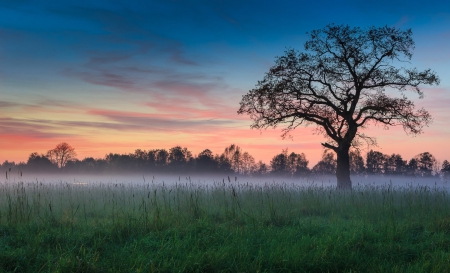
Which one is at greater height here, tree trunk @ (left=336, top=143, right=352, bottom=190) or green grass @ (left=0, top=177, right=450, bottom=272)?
tree trunk @ (left=336, top=143, right=352, bottom=190)

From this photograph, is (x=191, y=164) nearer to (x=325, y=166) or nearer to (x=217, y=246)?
(x=325, y=166)

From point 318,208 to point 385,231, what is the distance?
4.25 m

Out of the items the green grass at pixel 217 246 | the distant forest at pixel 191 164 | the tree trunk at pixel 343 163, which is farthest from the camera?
the distant forest at pixel 191 164

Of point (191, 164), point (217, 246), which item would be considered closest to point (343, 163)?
point (217, 246)

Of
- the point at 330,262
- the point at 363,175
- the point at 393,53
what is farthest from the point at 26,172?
the point at 330,262

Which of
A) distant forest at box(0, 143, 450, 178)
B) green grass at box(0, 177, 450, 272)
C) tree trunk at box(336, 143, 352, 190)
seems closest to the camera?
green grass at box(0, 177, 450, 272)

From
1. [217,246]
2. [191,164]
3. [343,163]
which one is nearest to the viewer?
[217,246]

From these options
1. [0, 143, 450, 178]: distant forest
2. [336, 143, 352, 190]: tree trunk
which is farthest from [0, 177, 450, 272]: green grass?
[0, 143, 450, 178]: distant forest

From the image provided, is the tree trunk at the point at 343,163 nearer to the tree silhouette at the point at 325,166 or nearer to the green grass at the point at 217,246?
the green grass at the point at 217,246

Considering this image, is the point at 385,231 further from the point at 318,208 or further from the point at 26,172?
the point at 26,172

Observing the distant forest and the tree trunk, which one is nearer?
the tree trunk

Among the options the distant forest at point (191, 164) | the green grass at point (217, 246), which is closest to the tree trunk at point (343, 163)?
the green grass at point (217, 246)

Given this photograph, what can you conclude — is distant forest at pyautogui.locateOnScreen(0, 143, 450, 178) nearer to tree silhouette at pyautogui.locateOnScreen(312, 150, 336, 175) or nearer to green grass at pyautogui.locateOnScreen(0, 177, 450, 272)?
tree silhouette at pyautogui.locateOnScreen(312, 150, 336, 175)

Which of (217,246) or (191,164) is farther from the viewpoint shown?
(191,164)
